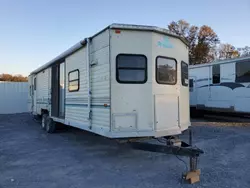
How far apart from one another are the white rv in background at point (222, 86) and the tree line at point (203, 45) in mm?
17539

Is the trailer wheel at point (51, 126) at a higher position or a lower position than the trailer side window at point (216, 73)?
lower

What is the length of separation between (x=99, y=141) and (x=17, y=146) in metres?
2.44

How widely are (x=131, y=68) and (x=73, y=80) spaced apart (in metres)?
2.45

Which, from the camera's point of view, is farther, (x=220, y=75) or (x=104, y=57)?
(x=220, y=75)

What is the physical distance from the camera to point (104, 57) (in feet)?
16.3

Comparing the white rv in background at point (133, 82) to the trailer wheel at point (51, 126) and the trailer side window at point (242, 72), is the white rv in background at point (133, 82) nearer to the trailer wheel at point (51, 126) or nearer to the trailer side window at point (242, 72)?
the trailer wheel at point (51, 126)

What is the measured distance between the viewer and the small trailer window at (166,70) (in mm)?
5086

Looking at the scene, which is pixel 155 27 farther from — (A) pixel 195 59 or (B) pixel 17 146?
(A) pixel 195 59

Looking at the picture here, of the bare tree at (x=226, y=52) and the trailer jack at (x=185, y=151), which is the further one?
the bare tree at (x=226, y=52)

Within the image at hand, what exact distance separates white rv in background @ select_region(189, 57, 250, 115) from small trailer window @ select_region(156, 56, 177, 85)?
5.69 metres

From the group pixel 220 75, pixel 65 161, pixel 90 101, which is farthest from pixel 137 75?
pixel 220 75

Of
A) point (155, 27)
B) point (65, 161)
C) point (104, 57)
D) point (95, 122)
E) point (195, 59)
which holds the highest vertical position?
point (195, 59)

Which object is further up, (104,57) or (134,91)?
(104,57)

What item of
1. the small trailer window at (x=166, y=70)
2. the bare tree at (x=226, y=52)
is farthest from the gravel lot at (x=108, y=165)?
the bare tree at (x=226, y=52)
